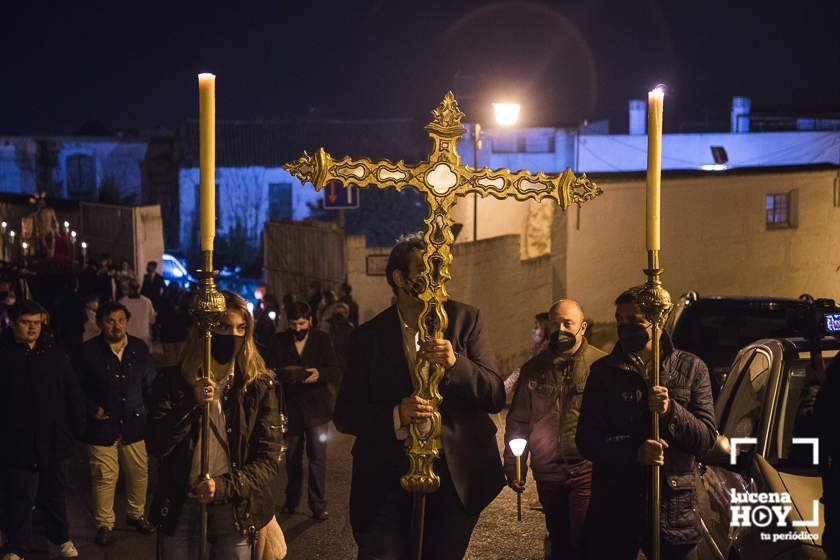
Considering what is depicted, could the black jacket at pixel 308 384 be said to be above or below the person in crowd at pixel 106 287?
below

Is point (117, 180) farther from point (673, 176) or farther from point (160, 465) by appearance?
point (160, 465)

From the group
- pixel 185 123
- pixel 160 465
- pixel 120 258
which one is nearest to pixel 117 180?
pixel 185 123

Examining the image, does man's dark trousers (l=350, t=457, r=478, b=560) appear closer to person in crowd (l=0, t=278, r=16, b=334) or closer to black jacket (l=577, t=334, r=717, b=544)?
black jacket (l=577, t=334, r=717, b=544)

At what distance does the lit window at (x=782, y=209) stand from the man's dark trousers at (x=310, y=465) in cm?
1818

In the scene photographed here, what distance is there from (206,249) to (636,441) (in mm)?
2238

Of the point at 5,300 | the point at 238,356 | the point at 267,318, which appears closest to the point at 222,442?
the point at 238,356

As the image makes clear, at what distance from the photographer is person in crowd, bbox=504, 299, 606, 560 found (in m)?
6.38

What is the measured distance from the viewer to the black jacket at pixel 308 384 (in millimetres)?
9516

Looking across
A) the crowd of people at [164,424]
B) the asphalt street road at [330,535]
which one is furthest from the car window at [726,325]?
the crowd of people at [164,424]

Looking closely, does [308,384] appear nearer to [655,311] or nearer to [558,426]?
[558,426]

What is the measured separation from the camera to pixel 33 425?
7844 millimetres

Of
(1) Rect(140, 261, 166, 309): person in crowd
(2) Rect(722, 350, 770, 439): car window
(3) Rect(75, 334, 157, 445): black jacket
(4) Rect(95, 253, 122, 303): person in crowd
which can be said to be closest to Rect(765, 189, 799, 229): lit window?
(1) Rect(140, 261, 166, 309): person in crowd

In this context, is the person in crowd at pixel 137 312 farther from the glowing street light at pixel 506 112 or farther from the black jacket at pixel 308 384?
the glowing street light at pixel 506 112

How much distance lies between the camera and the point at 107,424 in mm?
8711
